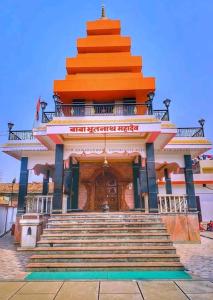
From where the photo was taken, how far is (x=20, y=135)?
13.6 meters

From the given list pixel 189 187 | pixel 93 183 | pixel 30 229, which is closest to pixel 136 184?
pixel 93 183

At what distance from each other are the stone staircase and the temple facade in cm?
174

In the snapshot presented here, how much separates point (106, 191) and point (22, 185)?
5510 mm

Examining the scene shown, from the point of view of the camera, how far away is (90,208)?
1456 centimetres

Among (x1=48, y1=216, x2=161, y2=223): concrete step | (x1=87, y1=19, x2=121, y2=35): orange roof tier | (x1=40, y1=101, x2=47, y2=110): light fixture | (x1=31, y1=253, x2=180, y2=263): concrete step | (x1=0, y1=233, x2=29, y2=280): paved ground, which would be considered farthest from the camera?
(x1=87, y1=19, x2=121, y2=35): orange roof tier

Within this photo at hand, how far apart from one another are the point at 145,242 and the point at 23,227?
18.8 ft

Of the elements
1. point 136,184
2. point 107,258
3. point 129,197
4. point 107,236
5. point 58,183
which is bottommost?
point 107,258

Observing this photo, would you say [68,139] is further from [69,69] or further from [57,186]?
[69,69]

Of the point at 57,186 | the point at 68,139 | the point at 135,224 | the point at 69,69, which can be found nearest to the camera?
the point at 135,224

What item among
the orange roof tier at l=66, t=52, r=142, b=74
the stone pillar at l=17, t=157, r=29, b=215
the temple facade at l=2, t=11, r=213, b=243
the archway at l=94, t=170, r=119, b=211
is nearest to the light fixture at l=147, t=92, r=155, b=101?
the temple facade at l=2, t=11, r=213, b=243

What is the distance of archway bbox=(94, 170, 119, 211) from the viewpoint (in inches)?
579

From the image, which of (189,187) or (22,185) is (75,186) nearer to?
(22,185)

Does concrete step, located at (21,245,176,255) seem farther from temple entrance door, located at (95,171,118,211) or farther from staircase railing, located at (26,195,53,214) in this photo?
temple entrance door, located at (95,171,118,211)

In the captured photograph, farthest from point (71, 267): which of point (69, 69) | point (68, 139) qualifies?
point (69, 69)
